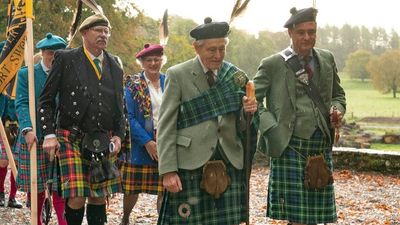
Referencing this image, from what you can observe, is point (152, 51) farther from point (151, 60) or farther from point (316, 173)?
point (316, 173)

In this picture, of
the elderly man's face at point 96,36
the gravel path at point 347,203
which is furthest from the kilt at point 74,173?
the gravel path at point 347,203

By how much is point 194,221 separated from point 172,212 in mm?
154

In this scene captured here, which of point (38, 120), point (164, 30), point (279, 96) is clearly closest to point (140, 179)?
point (38, 120)

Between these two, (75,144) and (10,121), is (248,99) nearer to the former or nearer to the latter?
(75,144)

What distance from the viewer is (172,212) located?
416 cm

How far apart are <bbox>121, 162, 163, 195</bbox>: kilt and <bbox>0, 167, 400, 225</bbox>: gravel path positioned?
806 mm

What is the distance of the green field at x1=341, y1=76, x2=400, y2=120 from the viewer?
36500mm

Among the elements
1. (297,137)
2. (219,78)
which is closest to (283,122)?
(297,137)

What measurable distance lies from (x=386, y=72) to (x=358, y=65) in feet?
16.3

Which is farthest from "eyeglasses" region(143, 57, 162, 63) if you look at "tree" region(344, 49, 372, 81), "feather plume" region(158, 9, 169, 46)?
"tree" region(344, 49, 372, 81)

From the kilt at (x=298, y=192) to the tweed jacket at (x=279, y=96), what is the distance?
0.35 feet

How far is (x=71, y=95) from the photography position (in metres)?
4.68

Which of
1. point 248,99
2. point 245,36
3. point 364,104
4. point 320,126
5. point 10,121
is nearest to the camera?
point 248,99

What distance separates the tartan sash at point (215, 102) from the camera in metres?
4.12
